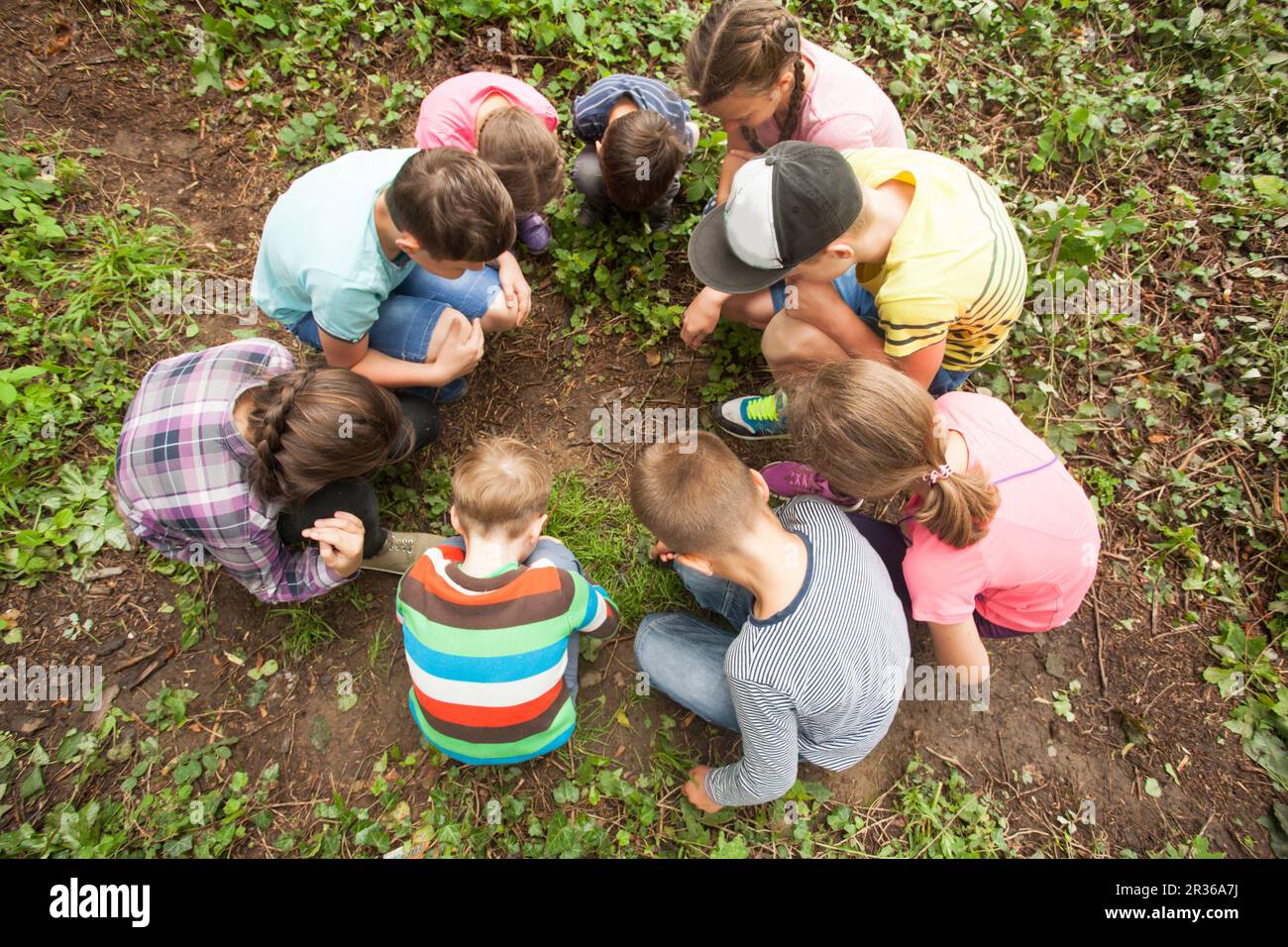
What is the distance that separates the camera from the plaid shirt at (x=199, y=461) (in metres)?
2.49

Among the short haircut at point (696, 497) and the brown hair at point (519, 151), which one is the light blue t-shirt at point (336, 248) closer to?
the brown hair at point (519, 151)

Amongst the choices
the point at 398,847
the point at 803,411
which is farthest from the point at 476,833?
the point at 803,411

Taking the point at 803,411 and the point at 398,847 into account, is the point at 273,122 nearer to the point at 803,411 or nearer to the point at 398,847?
the point at 803,411

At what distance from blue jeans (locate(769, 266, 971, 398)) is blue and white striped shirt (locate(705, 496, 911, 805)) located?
0.92 metres

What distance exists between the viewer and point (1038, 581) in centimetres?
248

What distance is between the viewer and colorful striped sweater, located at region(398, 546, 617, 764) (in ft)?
7.69

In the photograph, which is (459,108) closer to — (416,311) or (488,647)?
(416,311)

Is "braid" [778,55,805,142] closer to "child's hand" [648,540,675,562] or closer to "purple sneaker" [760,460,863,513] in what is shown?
"purple sneaker" [760,460,863,513]

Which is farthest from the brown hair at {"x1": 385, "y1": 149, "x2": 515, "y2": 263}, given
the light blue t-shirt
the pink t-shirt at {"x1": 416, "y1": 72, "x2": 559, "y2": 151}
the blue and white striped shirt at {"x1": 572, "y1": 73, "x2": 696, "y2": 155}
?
the blue and white striped shirt at {"x1": 572, "y1": 73, "x2": 696, "y2": 155}

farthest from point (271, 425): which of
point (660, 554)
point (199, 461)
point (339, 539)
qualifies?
point (660, 554)

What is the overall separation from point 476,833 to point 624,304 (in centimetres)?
263

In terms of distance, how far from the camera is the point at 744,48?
2.59 m

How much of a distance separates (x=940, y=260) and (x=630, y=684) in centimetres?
222
